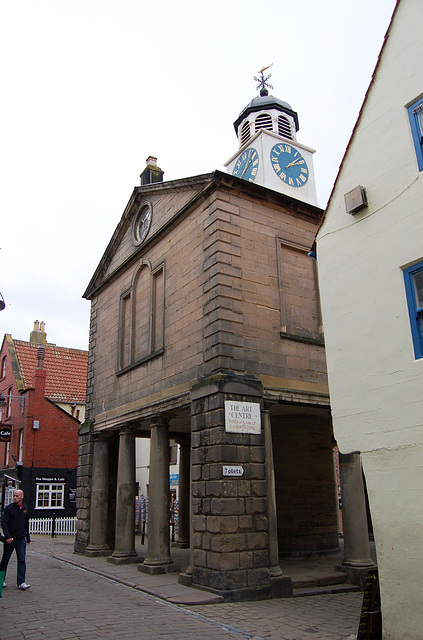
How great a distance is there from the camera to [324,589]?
11.2m

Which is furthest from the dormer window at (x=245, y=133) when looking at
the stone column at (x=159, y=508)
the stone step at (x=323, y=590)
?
the stone step at (x=323, y=590)

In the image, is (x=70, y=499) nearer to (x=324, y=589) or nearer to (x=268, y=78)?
(x=324, y=589)

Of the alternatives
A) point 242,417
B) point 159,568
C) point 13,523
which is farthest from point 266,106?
point 13,523

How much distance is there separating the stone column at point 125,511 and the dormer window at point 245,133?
36.5 feet

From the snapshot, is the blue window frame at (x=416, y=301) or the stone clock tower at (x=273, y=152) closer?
the blue window frame at (x=416, y=301)

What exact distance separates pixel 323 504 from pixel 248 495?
22.1 feet

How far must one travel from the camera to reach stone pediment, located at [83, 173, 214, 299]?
46.2 ft

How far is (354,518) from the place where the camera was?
482 inches

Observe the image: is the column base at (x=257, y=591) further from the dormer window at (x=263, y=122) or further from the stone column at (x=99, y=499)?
the dormer window at (x=263, y=122)

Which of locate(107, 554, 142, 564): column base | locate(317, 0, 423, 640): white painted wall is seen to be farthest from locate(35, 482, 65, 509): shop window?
locate(317, 0, 423, 640): white painted wall

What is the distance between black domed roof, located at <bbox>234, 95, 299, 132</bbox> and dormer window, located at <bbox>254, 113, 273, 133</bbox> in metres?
0.26

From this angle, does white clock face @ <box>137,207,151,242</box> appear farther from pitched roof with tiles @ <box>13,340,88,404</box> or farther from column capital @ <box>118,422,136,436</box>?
pitched roof with tiles @ <box>13,340,88,404</box>

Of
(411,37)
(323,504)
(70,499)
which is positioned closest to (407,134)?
(411,37)

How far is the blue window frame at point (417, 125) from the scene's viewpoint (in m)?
7.23
